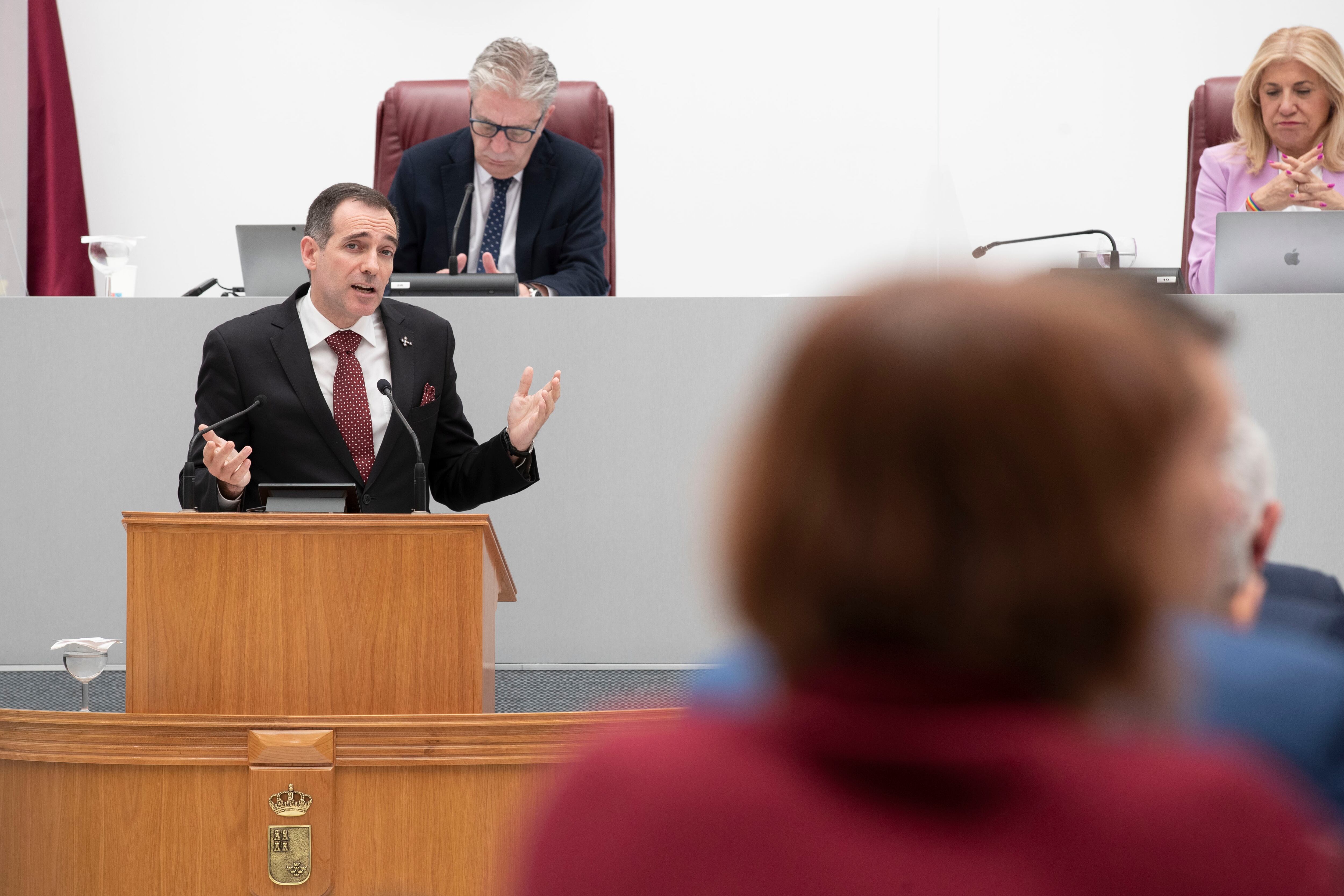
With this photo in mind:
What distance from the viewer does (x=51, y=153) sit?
5.45m

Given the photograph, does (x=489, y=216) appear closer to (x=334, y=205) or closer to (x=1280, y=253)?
(x=334, y=205)

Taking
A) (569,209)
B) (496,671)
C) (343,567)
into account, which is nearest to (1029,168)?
(569,209)

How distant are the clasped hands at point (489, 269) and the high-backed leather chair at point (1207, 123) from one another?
1913mm

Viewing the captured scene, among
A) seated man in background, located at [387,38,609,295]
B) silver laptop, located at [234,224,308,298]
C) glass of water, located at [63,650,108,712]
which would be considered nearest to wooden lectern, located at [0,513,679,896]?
glass of water, located at [63,650,108,712]

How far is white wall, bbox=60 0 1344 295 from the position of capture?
5.60m

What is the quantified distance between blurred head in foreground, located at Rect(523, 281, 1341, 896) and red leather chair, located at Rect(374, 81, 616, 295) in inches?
140

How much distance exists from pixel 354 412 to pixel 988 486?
2360mm

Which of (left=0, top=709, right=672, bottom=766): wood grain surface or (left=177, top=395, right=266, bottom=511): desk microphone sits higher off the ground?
(left=177, top=395, right=266, bottom=511): desk microphone

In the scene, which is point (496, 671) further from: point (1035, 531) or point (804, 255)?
point (804, 255)

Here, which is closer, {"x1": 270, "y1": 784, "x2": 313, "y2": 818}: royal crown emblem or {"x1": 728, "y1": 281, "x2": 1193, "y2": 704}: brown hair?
{"x1": 728, "y1": 281, "x2": 1193, "y2": 704}: brown hair

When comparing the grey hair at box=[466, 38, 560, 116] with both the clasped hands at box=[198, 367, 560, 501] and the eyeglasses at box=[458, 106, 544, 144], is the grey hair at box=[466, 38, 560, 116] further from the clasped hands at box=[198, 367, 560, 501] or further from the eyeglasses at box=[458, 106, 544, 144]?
the clasped hands at box=[198, 367, 560, 501]

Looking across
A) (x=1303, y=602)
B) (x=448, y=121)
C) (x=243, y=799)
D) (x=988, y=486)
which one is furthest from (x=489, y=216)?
(x=988, y=486)

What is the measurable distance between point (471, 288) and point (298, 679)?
1.56 meters

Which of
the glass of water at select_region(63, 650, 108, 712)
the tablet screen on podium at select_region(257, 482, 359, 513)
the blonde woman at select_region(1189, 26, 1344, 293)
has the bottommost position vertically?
the glass of water at select_region(63, 650, 108, 712)
